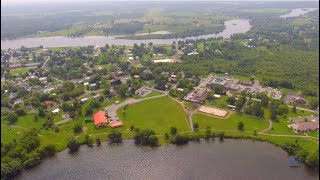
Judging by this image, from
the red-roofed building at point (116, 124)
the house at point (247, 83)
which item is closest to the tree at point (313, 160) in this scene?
the red-roofed building at point (116, 124)

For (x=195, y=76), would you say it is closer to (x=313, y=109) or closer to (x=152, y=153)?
(x=313, y=109)

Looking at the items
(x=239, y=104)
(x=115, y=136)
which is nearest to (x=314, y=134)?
(x=239, y=104)

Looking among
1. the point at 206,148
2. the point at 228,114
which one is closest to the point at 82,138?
the point at 206,148

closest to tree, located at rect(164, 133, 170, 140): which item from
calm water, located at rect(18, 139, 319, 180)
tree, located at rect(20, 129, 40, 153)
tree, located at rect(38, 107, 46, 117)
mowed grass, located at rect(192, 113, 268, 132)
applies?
calm water, located at rect(18, 139, 319, 180)

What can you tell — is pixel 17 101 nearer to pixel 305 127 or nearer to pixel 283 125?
pixel 283 125

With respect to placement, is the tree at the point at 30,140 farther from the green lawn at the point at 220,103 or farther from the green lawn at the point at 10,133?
the green lawn at the point at 220,103

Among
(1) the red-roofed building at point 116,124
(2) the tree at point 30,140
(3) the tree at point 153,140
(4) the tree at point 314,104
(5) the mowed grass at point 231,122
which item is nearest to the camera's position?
(2) the tree at point 30,140
